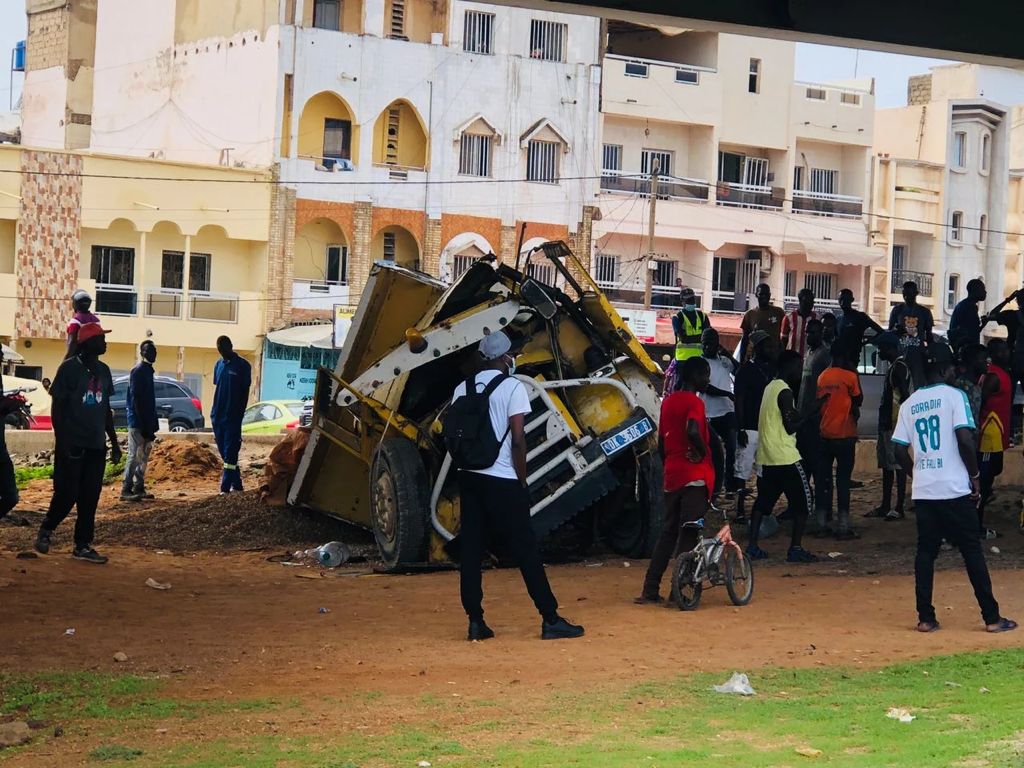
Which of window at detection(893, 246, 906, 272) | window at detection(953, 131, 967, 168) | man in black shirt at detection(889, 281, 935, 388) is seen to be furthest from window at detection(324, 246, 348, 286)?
man in black shirt at detection(889, 281, 935, 388)

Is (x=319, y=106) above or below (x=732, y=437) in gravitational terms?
above

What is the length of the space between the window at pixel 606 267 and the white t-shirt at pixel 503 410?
156 feet

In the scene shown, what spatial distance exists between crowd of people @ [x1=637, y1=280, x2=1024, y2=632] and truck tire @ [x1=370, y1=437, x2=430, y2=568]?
2.22 metres

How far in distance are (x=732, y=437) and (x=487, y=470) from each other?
266 inches

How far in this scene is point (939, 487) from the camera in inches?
408

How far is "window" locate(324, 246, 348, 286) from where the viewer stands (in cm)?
5350

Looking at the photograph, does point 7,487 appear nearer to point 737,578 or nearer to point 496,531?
point 496,531

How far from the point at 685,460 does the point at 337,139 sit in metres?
44.2

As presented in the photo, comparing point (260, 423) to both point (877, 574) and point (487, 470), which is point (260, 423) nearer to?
point (877, 574)

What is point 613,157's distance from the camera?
2301 inches

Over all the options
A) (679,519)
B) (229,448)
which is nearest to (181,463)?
(229,448)

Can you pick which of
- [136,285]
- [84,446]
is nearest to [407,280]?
[84,446]

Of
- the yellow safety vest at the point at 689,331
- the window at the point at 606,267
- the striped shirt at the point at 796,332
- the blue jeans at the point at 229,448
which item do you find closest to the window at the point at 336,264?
the window at the point at 606,267

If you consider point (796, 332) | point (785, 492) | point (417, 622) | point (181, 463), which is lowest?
point (181, 463)
